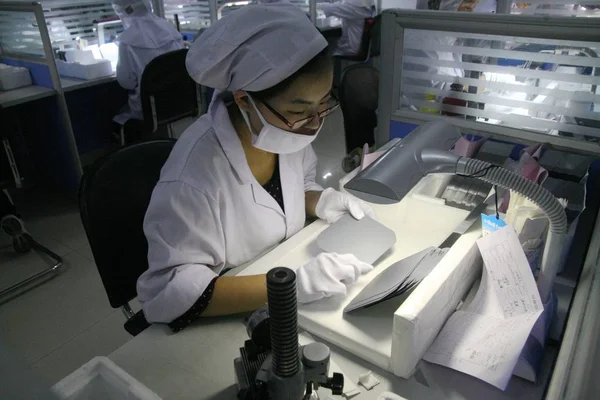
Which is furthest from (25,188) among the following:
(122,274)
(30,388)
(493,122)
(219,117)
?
(30,388)

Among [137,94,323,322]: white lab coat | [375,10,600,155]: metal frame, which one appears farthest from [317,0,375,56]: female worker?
[137,94,323,322]: white lab coat

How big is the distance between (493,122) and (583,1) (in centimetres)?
185

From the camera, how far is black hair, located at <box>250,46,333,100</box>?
92 cm

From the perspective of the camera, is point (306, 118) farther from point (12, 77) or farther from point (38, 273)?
point (12, 77)

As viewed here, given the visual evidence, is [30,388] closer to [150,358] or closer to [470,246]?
[150,358]

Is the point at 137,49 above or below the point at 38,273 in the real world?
above

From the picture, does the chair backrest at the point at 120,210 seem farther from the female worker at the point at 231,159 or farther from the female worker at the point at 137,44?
the female worker at the point at 137,44

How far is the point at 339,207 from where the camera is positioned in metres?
1.17

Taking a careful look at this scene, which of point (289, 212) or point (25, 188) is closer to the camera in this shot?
point (289, 212)

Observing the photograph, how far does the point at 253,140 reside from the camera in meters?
1.01

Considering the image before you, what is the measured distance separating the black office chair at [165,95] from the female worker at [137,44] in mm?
139

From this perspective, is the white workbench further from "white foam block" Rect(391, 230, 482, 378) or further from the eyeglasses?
the eyeglasses

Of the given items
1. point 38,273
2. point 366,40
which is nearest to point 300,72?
point 38,273

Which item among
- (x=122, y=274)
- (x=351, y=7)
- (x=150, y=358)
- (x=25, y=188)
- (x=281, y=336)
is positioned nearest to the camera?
(x=281, y=336)
